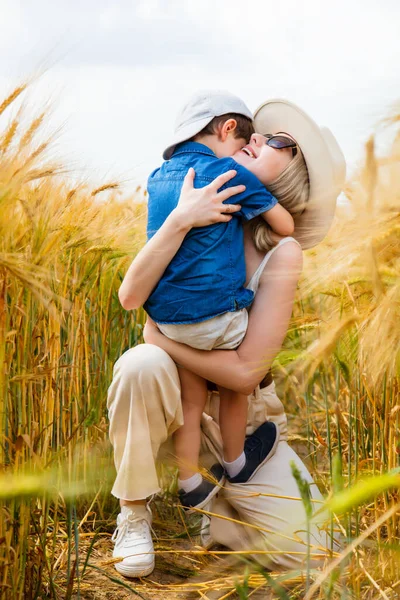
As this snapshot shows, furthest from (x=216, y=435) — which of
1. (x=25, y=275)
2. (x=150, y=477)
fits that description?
(x=25, y=275)

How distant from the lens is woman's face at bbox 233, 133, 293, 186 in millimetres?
1772

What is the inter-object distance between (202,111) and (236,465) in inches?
34.6

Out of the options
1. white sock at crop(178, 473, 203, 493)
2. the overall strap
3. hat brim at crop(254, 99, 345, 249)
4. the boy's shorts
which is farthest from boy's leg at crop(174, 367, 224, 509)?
hat brim at crop(254, 99, 345, 249)

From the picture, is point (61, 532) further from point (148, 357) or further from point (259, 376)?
point (259, 376)

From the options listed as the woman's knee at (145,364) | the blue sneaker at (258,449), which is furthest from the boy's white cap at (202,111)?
the blue sneaker at (258,449)

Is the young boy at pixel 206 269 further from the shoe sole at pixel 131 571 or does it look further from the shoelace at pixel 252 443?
the shoe sole at pixel 131 571

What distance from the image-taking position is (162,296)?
172 centimetres

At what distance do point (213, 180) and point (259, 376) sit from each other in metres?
0.46

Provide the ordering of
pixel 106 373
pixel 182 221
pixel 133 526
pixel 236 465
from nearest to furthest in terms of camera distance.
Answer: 1. pixel 182 221
2. pixel 133 526
3. pixel 236 465
4. pixel 106 373

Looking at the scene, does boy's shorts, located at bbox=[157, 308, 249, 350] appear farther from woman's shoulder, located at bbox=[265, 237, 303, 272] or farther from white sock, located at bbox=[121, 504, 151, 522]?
white sock, located at bbox=[121, 504, 151, 522]

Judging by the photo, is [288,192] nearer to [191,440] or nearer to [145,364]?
[145,364]

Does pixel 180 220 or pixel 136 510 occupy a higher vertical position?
pixel 180 220

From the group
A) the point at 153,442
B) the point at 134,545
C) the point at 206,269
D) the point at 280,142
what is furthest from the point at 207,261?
the point at 134,545

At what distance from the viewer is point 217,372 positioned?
67.2 inches
